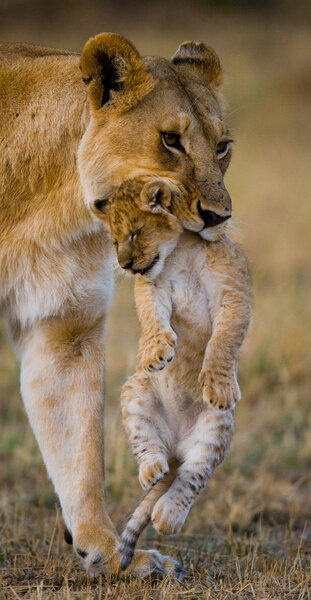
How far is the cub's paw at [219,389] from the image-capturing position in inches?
112

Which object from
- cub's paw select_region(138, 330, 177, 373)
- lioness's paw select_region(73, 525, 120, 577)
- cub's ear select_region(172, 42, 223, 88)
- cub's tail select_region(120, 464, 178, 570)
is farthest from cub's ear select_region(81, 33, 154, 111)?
lioness's paw select_region(73, 525, 120, 577)

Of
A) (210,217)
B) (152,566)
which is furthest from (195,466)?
(210,217)

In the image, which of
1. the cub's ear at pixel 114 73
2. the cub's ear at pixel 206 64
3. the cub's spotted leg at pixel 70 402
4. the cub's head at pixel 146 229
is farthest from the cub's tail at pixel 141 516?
the cub's ear at pixel 206 64

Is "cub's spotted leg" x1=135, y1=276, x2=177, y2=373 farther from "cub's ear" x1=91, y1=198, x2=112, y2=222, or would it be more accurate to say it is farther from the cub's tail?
the cub's tail

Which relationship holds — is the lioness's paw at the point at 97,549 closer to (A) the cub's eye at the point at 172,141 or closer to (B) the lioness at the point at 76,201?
(B) the lioness at the point at 76,201

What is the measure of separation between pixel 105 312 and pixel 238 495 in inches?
57.6

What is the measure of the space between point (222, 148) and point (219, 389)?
2.64 feet

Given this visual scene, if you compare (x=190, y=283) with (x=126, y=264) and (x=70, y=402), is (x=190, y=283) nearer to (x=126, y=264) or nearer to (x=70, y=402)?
(x=126, y=264)

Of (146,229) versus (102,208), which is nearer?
(146,229)

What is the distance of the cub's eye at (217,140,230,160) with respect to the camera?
10.3ft

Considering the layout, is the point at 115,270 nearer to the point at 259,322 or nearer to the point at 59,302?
the point at 59,302

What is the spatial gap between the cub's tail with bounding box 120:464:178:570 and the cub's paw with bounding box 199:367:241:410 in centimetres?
43

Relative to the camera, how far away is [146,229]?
9.64 ft

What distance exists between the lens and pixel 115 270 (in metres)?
3.65
